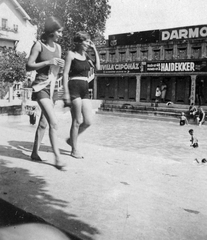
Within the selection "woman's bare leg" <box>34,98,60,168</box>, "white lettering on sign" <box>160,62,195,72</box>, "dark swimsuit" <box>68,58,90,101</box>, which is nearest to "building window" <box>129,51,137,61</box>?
"white lettering on sign" <box>160,62,195,72</box>

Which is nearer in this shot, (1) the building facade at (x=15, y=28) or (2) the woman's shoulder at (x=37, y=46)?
(2) the woman's shoulder at (x=37, y=46)

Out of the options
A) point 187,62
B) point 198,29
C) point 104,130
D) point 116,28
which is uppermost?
point 198,29

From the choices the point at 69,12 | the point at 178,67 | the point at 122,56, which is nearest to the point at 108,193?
the point at 69,12

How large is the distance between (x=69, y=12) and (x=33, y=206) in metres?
3.19

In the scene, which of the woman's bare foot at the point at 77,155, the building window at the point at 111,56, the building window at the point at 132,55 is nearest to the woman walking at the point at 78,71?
the woman's bare foot at the point at 77,155

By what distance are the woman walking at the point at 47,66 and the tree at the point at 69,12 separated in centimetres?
67

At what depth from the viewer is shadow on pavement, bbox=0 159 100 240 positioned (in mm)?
2604

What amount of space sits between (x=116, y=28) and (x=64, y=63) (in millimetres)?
1157

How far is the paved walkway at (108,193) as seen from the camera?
8.63ft

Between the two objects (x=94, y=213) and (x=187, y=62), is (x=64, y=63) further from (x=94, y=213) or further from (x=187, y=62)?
(x=187, y=62)

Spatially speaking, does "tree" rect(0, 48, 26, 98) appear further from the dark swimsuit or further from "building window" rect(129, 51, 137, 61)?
"building window" rect(129, 51, 137, 61)

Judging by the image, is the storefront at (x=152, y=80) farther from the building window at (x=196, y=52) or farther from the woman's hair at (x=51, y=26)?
the woman's hair at (x=51, y=26)

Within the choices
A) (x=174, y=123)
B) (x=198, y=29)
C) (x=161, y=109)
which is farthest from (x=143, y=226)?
(x=198, y=29)

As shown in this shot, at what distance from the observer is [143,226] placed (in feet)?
8.71
